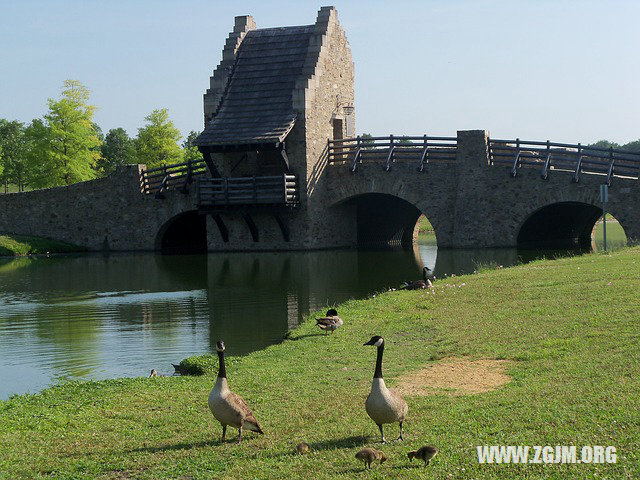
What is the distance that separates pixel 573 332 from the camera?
548 inches

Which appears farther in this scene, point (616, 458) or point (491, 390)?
point (491, 390)

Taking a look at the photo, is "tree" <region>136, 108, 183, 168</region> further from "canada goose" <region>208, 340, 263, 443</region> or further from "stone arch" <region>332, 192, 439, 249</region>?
"canada goose" <region>208, 340, 263, 443</region>

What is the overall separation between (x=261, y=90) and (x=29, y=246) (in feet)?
45.1

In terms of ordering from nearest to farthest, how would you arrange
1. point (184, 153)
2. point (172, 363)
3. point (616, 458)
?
point (616, 458) → point (172, 363) → point (184, 153)

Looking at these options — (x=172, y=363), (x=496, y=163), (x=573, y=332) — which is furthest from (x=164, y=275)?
(x=573, y=332)

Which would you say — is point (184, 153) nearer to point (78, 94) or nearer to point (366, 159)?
point (78, 94)

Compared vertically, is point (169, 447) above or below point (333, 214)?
below

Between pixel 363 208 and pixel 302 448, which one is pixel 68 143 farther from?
pixel 302 448

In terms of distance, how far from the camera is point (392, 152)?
39531mm

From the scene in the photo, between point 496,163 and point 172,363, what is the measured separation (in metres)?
24.8

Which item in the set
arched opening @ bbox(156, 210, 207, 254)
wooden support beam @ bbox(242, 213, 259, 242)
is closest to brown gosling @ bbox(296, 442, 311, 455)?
wooden support beam @ bbox(242, 213, 259, 242)

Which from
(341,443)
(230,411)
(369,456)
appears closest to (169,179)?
(230,411)

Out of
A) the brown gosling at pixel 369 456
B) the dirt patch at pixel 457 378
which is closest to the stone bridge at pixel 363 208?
the dirt patch at pixel 457 378

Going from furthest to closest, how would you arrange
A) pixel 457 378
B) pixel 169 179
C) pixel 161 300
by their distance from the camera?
1. pixel 169 179
2. pixel 161 300
3. pixel 457 378
